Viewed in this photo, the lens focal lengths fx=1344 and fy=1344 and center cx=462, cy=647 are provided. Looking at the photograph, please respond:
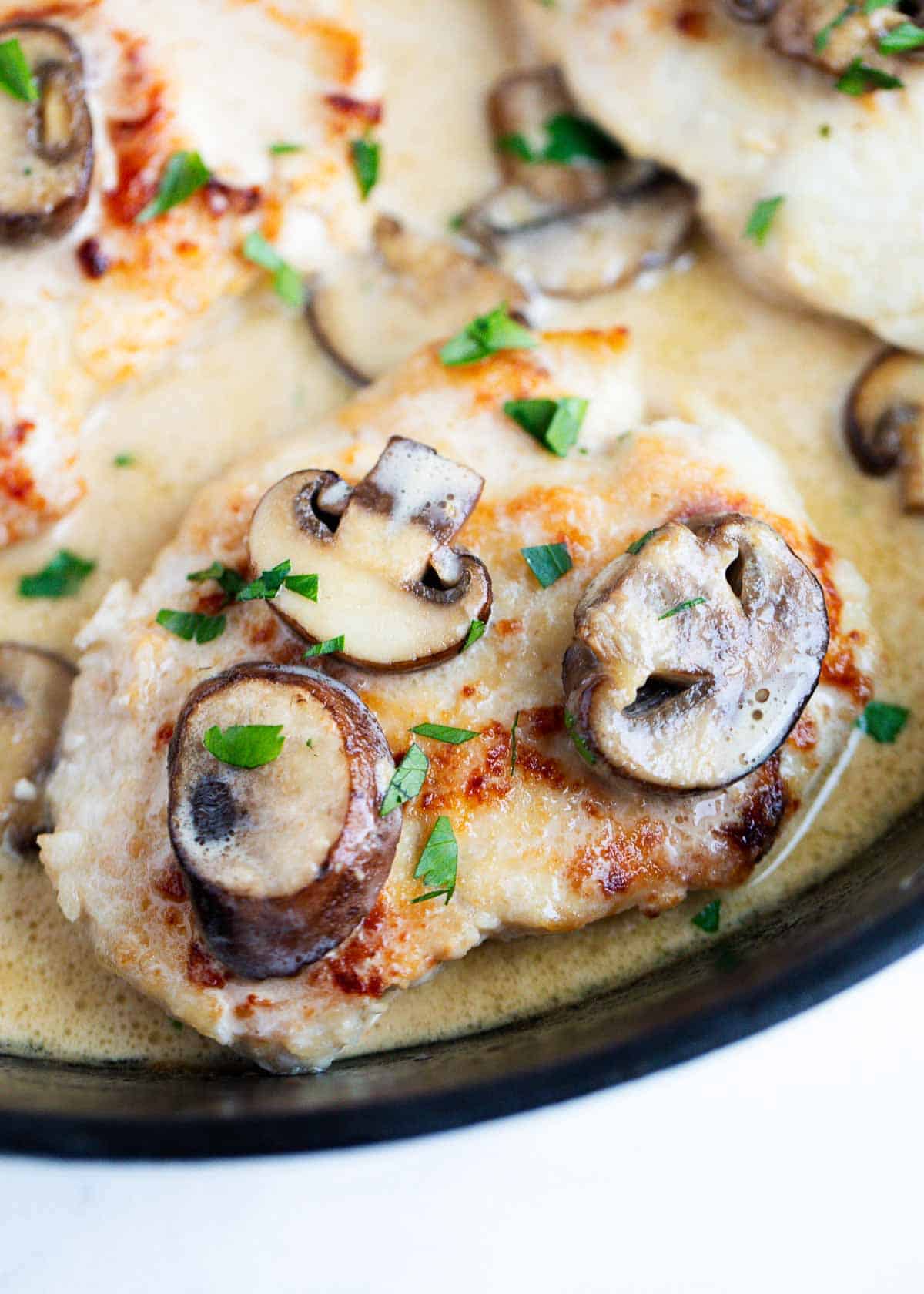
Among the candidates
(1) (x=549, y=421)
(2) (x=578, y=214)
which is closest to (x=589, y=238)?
(2) (x=578, y=214)

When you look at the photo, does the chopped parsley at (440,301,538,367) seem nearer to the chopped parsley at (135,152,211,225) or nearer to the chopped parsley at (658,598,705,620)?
the chopped parsley at (135,152,211,225)

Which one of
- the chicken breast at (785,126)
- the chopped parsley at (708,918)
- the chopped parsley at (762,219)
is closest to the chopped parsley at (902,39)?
the chicken breast at (785,126)

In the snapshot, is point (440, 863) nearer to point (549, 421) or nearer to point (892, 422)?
point (549, 421)

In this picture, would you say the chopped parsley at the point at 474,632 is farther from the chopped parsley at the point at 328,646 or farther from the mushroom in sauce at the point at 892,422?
the mushroom in sauce at the point at 892,422

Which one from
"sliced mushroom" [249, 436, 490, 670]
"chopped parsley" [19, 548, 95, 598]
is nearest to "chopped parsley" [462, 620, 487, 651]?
"sliced mushroom" [249, 436, 490, 670]

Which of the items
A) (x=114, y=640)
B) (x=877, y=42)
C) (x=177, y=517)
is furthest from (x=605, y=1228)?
(x=877, y=42)
